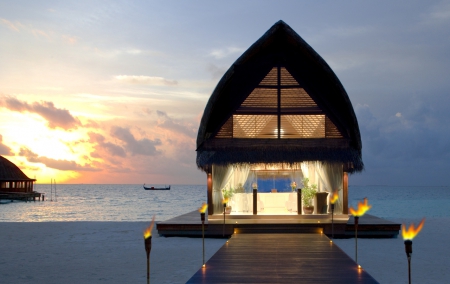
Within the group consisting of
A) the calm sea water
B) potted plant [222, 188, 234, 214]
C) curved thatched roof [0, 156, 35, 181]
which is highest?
curved thatched roof [0, 156, 35, 181]

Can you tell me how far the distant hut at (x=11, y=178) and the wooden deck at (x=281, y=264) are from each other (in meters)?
44.9

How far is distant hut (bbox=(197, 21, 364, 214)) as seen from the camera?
559 inches

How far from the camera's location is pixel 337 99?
14898 millimetres

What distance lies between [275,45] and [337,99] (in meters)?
2.24

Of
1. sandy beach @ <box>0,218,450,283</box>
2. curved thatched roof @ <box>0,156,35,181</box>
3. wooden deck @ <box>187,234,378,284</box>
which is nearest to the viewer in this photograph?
wooden deck @ <box>187,234,378,284</box>

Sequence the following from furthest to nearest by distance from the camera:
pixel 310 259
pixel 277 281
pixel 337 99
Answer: pixel 337 99, pixel 310 259, pixel 277 281

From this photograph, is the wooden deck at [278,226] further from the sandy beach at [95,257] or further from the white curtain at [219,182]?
the white curtain at [219,182]

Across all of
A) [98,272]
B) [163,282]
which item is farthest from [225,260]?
[98,272]

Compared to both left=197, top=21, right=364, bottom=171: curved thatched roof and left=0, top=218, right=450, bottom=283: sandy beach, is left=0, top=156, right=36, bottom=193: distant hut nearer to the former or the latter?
left=0, top=218, right=450, bottom=283: sandy beach

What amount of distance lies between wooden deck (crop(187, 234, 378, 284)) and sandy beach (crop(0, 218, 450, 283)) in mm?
685

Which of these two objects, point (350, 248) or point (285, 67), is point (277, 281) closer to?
point (350, 248)

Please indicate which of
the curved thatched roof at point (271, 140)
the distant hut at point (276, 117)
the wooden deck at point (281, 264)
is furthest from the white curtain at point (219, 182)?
the wooden deck at point (281, 264)

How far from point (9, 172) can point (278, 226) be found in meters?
44.1

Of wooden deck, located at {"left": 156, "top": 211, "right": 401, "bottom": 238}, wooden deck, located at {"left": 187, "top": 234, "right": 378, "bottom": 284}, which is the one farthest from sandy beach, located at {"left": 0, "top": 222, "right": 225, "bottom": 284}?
wooden deck, located at {"left": 187, "top": 234, "right": 378, "bottom": 284}
